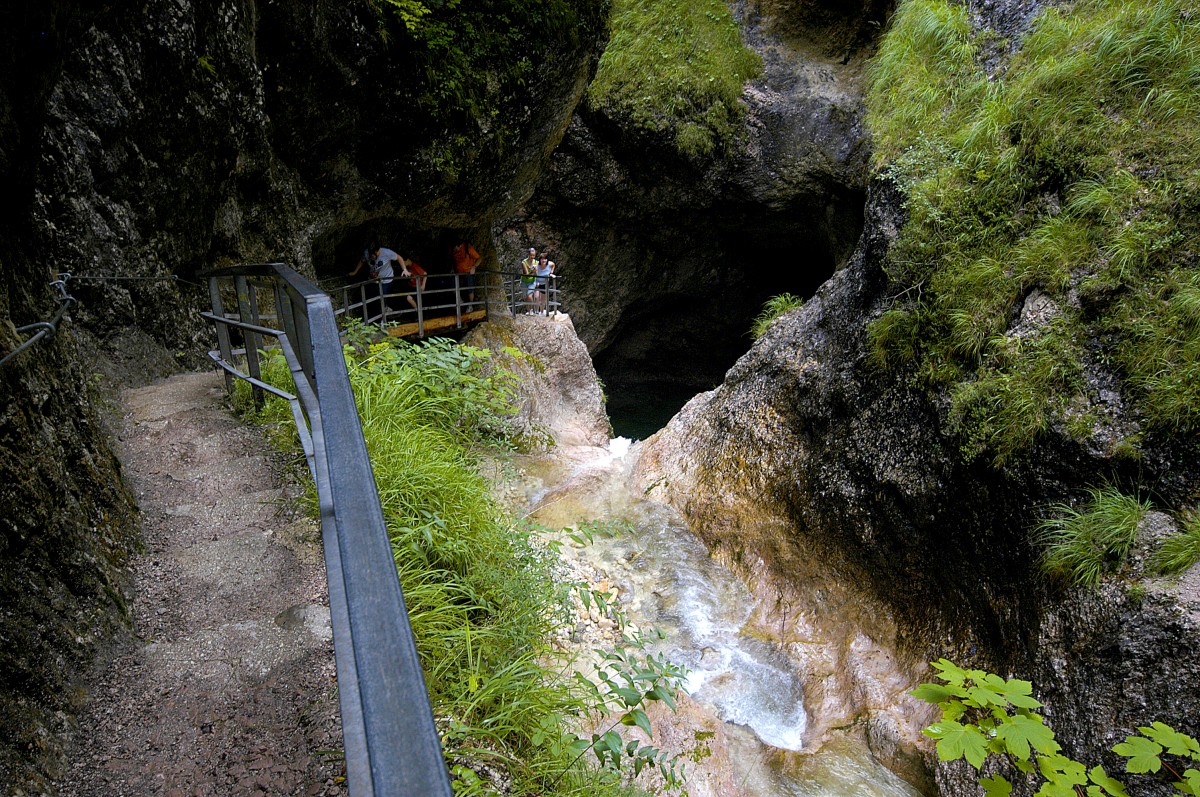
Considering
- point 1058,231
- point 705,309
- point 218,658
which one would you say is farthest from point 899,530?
point 705,309

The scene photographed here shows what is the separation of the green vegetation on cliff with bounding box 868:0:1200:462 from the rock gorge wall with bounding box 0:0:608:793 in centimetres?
477

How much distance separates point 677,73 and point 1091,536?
38.8 feet

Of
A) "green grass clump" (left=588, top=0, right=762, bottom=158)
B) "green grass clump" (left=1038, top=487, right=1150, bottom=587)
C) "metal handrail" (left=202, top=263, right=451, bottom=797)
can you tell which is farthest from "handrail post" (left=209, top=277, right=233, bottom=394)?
"green grass clump" (left=588, top=0, right=762, bottom=158)

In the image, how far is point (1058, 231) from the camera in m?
4.48

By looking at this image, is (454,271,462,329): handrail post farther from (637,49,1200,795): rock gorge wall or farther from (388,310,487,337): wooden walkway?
(637,49,1200,795): rock gorge wall

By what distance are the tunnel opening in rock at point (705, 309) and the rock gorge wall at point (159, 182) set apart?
7804 millimetres

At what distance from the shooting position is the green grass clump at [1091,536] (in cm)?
340

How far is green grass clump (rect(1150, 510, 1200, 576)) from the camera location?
316cm

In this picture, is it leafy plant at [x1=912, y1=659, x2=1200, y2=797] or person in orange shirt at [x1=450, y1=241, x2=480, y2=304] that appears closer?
leafy plant at [x1=912, y1=659, x2=1200, y2=797]

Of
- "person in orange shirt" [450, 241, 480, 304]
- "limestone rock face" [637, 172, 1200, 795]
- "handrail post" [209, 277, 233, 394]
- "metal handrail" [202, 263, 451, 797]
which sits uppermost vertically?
"person in orange shirt" [450, 241, 480, 304]

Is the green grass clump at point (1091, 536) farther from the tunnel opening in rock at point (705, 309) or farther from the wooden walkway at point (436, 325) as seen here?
the tunnel opening in rock at point (705, 309)

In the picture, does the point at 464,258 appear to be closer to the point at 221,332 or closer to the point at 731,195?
the point at 221,332

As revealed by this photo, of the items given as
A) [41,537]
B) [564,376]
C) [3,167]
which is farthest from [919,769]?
[564,376]

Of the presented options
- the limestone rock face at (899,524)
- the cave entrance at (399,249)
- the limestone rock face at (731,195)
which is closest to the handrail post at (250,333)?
the cave entrance at (399,249)
